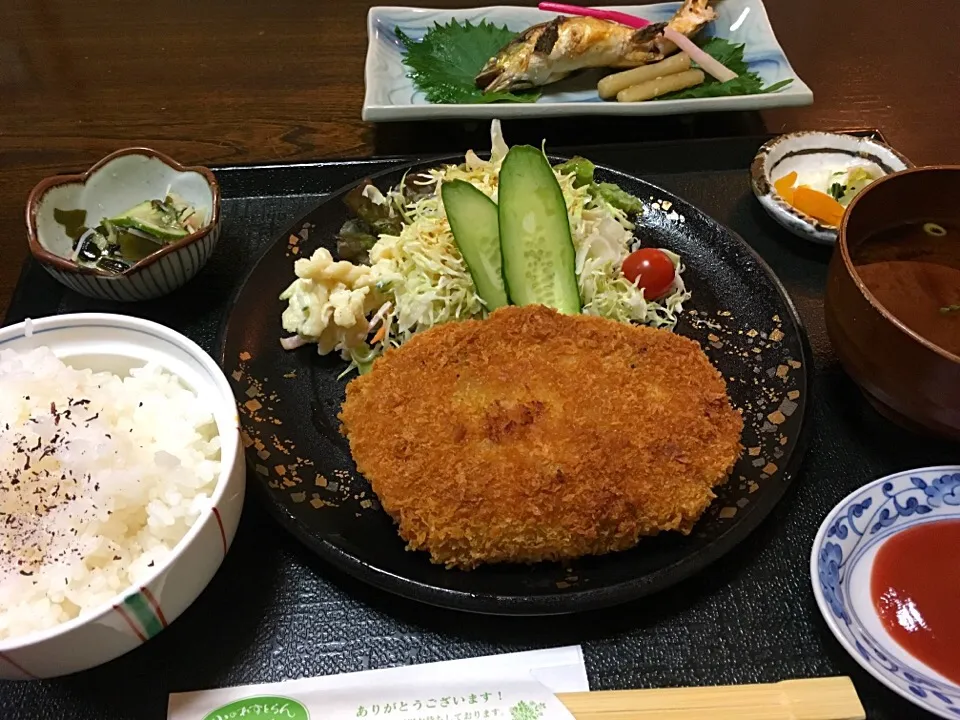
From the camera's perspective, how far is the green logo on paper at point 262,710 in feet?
4.19

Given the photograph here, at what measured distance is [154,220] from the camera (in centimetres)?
208

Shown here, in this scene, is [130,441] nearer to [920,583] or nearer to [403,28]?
[920,583]

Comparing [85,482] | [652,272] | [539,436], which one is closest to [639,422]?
[539,436]

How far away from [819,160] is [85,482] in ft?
7.90

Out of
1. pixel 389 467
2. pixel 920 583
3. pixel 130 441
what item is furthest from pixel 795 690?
pixel 130 441

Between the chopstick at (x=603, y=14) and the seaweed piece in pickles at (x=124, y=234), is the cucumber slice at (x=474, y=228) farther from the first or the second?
the chopstick at (x=603, y=14)

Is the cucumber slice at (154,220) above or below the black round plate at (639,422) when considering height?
above

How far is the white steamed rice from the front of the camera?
1.22m

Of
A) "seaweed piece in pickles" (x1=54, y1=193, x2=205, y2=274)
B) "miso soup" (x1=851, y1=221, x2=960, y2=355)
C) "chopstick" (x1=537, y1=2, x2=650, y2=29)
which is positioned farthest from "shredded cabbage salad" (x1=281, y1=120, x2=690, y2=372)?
"chopstick" (x1=537, y1=2, x2=650, y2=29)

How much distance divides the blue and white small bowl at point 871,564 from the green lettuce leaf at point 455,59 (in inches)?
78.3

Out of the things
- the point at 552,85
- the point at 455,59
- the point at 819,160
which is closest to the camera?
the point at 819,160

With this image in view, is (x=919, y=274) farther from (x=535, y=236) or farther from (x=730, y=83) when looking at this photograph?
(x=730, y=83)

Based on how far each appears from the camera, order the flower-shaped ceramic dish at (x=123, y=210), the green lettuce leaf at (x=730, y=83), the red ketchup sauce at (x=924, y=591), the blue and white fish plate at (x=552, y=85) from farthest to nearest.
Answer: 1. the green lettuce leaf at (x=730, y=83)
2. the blue and white fish plate at (x=552, y=85)
3. the flower-shaped ceramic dish at (x=123, y=210)
4. the red ketchup sauce at (x=924, y=591)

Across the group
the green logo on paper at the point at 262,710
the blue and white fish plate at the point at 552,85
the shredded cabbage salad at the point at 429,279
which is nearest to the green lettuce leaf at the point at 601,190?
the shredded cabbage salad at the point at 429,279
